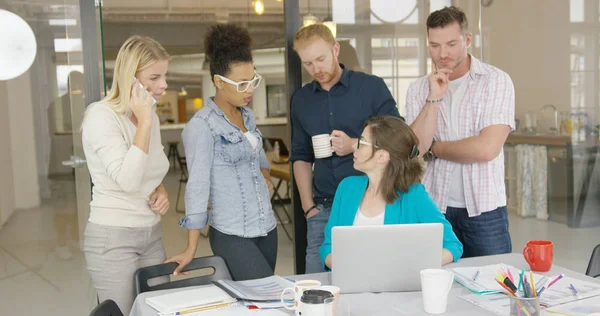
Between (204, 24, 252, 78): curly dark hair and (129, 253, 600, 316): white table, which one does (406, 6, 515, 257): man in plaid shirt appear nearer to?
(129, 253, 600, 316): white table

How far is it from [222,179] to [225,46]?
0.56 metres

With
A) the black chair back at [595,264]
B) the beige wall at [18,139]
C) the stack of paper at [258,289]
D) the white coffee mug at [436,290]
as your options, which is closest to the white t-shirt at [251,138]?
the stack of paper at [258,289]

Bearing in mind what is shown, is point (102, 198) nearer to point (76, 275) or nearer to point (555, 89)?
point (76, 275)

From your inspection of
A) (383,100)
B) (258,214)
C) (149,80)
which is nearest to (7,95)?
(149,80)

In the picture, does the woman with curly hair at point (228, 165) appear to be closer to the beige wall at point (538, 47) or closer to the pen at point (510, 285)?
the pen at point (510, 285)

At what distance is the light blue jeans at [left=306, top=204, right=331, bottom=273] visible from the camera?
296 centimetres

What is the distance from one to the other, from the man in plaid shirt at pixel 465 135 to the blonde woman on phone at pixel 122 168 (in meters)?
1.28

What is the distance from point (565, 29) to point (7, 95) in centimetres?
440

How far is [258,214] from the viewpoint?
105 inches

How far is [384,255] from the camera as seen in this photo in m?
1.94

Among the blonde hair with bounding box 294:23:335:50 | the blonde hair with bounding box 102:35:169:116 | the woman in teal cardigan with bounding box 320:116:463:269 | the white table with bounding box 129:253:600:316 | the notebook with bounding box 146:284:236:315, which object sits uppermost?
the blonde hair with bounding box 294:23:335:50

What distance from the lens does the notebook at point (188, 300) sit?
1859 millimetres

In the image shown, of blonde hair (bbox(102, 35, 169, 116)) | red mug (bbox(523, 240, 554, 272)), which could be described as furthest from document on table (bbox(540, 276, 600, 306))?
blonde hair (bbox(102, 35, 169, 116))

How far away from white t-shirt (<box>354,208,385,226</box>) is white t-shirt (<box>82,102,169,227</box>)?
830 mm
